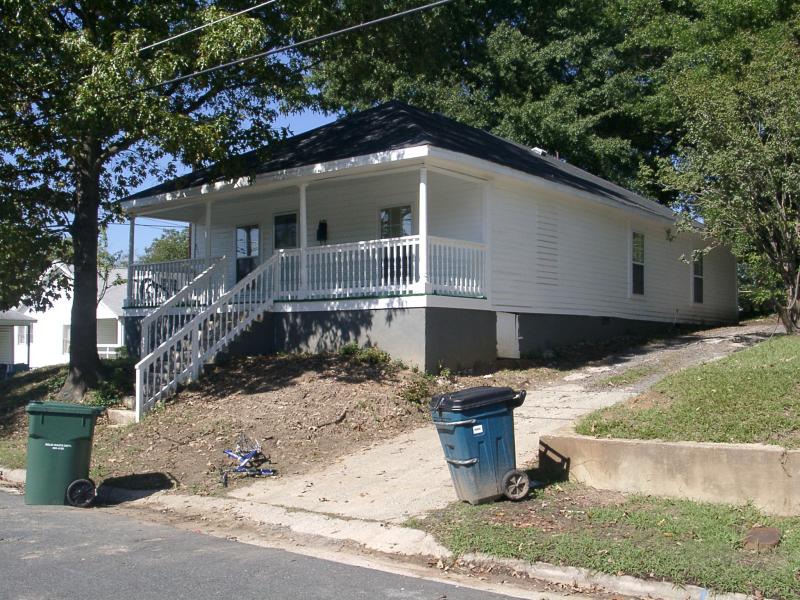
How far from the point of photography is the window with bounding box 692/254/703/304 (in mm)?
23750

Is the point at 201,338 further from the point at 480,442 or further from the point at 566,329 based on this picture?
the point at 480,442

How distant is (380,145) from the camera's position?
15.2 metres

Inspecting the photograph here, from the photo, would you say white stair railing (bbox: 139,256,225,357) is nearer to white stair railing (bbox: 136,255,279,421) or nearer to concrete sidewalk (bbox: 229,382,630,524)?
white stair railing (bbox: 136,255,279,421)

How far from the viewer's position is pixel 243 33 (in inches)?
509

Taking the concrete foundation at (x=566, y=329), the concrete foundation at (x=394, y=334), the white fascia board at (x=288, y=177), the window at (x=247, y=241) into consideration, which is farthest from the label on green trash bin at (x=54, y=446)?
the window at (x=247, y=241)

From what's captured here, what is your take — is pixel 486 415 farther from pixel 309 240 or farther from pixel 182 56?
pixel 309 240

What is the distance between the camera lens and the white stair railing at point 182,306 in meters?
15.5

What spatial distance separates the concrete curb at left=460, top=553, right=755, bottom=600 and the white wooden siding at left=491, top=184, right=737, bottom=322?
9.43m

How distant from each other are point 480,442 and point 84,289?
958 cm

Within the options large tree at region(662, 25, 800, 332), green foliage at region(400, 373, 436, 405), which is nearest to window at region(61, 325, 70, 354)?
green foliage at region(400, 373, 436, 405)

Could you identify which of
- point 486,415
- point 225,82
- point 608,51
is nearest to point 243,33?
point 225,82

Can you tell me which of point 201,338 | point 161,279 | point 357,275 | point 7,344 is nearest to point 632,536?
point 201,338

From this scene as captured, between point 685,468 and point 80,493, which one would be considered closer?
point 685,468

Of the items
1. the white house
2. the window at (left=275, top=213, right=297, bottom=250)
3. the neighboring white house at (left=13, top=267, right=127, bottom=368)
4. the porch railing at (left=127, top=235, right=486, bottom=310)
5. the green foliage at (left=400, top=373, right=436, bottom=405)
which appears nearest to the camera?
the green foliage at (left=400, top=373, right=436, bottom=405)
